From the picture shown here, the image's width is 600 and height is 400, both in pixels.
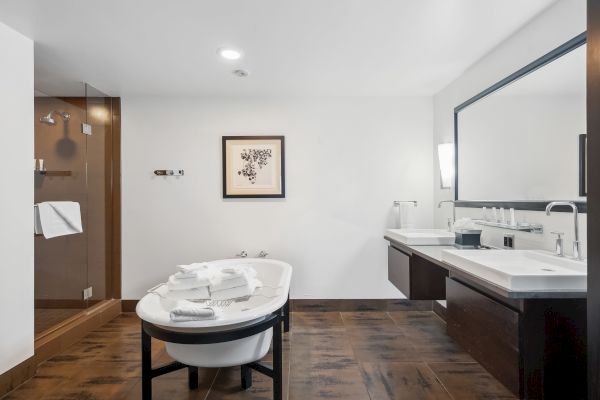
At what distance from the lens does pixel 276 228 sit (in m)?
3.35

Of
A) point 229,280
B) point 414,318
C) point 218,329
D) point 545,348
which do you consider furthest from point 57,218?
point 414,318

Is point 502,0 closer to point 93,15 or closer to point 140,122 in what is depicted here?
point 93,15

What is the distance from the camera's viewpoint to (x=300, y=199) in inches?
132

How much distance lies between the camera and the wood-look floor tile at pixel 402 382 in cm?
194

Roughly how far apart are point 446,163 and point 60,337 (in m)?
3.55

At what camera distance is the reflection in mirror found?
1.70 meters

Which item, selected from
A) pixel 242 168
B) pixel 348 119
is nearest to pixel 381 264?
pixel 348 119

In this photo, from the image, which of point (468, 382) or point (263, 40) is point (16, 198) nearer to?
point (263, 40)

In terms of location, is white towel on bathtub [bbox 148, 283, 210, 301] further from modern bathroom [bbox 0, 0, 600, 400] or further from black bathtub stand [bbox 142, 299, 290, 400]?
black bathtub stand [bbox 142, 299, 290, 400]

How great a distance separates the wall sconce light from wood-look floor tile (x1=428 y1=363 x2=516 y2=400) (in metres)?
1.53

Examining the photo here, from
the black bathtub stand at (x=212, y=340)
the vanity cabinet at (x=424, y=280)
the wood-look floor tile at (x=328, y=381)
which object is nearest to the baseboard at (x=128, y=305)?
the black bathtub stand at (x=212, y=340)

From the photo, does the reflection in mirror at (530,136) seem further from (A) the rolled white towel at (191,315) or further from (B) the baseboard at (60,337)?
(B) the baseboard at (60,337)

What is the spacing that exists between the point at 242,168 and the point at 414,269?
1.90 metres

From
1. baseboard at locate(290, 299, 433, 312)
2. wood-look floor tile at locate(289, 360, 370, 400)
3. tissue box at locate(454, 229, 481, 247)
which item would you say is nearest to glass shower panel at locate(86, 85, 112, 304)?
baseboard at locate(290, 299, 433, 312)
